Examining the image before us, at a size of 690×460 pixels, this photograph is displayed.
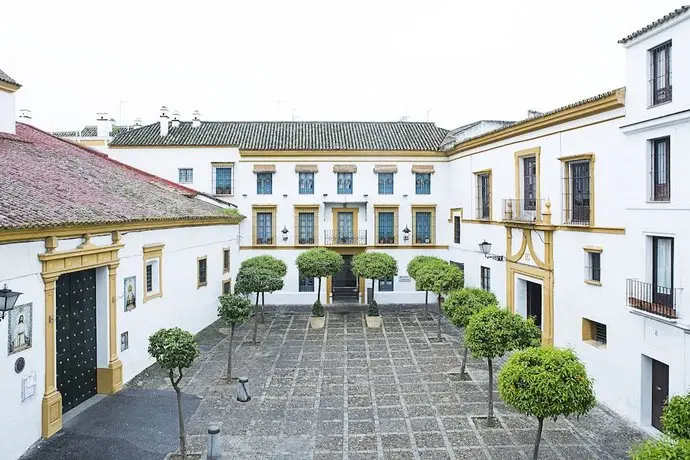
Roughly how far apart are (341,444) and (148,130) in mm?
21998

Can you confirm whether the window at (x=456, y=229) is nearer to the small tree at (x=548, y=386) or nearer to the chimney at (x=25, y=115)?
the small tree at (x=548, y=386)

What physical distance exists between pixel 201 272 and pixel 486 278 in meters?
11.7

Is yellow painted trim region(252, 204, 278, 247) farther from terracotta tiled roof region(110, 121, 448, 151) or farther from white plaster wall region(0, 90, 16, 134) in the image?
white plaster wall region(0, 90, 16, 134)

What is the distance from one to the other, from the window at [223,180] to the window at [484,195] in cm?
1253

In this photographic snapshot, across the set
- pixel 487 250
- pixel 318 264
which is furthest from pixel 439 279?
pixel 318 264

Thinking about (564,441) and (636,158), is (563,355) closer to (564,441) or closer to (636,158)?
(564,441)

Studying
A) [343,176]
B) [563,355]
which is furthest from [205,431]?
[343,176]

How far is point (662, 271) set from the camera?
1063 centimetres

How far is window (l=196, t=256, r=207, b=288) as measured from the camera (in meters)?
19.3

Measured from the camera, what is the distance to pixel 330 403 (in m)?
12.3

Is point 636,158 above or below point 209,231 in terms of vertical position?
above

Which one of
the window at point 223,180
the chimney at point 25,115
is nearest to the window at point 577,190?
the window at point 223,180

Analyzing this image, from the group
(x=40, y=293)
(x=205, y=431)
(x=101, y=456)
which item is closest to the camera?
(x=101, y=456)

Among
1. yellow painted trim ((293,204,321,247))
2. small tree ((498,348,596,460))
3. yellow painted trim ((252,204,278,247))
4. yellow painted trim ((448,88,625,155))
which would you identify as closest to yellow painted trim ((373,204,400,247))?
yellow painted trim ((293,204,321,247))
